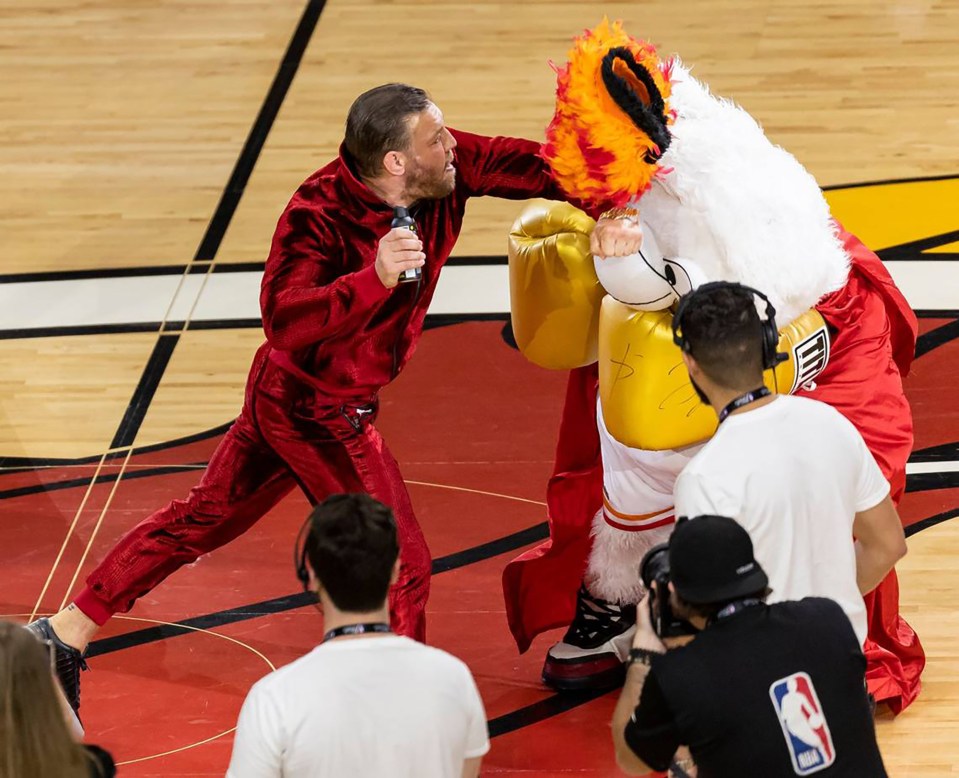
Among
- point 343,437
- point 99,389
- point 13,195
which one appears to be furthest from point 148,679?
point 13,195

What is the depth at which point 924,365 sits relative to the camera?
5852 mm

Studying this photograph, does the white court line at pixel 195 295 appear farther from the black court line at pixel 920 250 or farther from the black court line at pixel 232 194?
the black court line at pixel 232 194

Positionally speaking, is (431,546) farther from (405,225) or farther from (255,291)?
(255,291)

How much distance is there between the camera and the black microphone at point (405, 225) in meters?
3.60

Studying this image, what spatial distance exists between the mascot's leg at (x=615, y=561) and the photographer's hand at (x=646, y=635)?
1.18 metres

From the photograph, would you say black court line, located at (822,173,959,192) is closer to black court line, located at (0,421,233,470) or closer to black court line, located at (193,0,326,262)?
black court line, located at (193,0,326,262)

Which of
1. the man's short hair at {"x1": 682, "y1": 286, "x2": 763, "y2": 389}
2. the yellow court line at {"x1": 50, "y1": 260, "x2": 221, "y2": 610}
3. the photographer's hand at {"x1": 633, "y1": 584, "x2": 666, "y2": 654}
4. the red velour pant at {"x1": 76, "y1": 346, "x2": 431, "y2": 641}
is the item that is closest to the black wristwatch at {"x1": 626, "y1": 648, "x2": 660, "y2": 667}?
the photographer's hand at {"x1": 633, "y1": 584, "x2": 666, "y2": 654}

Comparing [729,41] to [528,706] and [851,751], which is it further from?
[851,751]

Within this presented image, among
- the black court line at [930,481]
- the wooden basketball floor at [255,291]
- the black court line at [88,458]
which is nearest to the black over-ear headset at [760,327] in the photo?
the wooden basketball floor at [255,291]

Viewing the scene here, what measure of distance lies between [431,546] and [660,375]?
1.36 meters

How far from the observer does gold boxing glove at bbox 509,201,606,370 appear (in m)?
4.16

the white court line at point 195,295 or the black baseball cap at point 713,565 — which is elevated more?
the black baseball cap at point 713,565

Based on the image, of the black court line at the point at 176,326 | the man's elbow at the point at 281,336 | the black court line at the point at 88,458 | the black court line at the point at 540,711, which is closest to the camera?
the man's elbow at the point at 281,336

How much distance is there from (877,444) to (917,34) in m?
5.62
